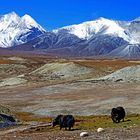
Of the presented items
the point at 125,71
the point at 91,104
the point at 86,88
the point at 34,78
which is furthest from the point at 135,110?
the point at 34,78

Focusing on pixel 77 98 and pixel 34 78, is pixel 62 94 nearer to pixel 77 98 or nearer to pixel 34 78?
pixel 77 98

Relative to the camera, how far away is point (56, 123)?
43.6m

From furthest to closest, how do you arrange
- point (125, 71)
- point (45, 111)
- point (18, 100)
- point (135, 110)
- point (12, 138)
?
point (125, 71)
point (18, 100)
point (45, 111)
point (135, 110)
point (12, 138)

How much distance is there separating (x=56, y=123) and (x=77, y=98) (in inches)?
1563

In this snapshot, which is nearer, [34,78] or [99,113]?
[99,113]

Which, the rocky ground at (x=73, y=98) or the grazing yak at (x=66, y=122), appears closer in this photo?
the rocky ground at (x=73, y=98)

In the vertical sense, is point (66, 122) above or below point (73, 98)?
below

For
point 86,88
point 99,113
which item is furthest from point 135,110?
point 86,88

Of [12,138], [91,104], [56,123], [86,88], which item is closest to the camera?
[12,138]

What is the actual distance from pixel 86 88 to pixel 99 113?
39.1m

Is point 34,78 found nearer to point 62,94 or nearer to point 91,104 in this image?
point 62,94

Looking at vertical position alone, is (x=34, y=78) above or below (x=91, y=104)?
above

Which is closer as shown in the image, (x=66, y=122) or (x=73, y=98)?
(x=66, y=122)

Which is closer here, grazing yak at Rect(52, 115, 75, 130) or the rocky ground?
the rocky ground
